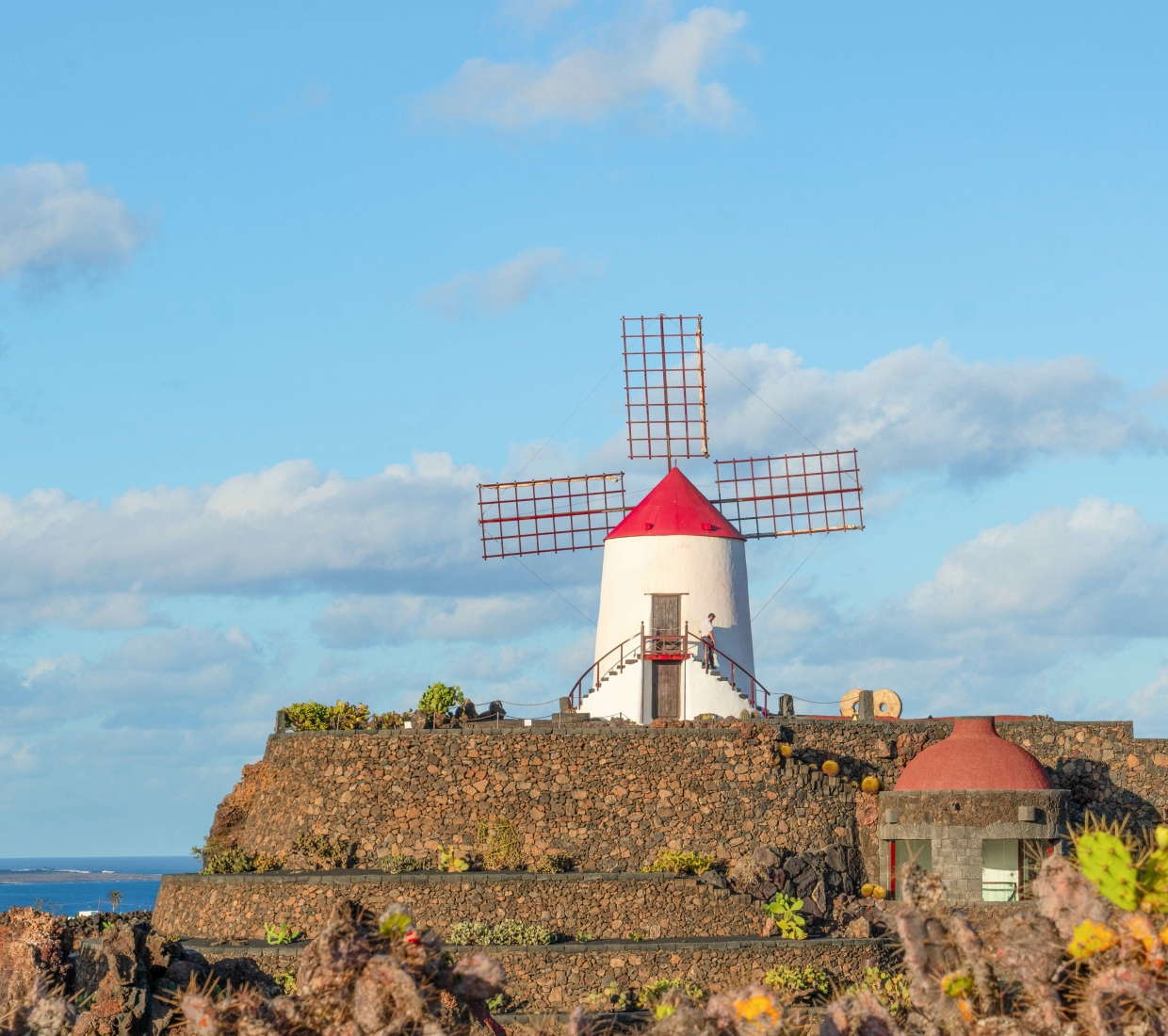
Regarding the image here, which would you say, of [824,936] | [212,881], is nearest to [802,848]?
[824,936]

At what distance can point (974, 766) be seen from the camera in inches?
1312

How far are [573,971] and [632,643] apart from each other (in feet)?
37.4

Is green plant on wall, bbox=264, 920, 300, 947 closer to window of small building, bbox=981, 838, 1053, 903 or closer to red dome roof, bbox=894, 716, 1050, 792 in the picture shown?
red dome roof, bbox=894, 716, 1050, 792

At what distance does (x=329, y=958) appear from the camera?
13250 millimetres

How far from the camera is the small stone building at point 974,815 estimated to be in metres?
32.8

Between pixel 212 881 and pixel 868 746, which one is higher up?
pixel 868 746

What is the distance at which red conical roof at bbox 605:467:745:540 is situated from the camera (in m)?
40.7

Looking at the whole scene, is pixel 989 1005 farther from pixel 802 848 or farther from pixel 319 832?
pixel 319 832

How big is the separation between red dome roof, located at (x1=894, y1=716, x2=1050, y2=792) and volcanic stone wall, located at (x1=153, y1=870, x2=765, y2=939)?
4857 mm

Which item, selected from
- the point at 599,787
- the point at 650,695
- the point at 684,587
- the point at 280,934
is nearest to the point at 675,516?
the point at 684,587

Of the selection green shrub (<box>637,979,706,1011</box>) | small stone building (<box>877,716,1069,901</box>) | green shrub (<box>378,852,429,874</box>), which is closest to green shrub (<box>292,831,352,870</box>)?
green shrub (<box>378,852,429,874</box>)

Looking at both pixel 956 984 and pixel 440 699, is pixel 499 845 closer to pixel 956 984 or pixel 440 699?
pixel 440 699

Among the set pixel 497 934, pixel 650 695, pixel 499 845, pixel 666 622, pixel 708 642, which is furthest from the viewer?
pixel 666 622

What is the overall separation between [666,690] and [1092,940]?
2652 cm
